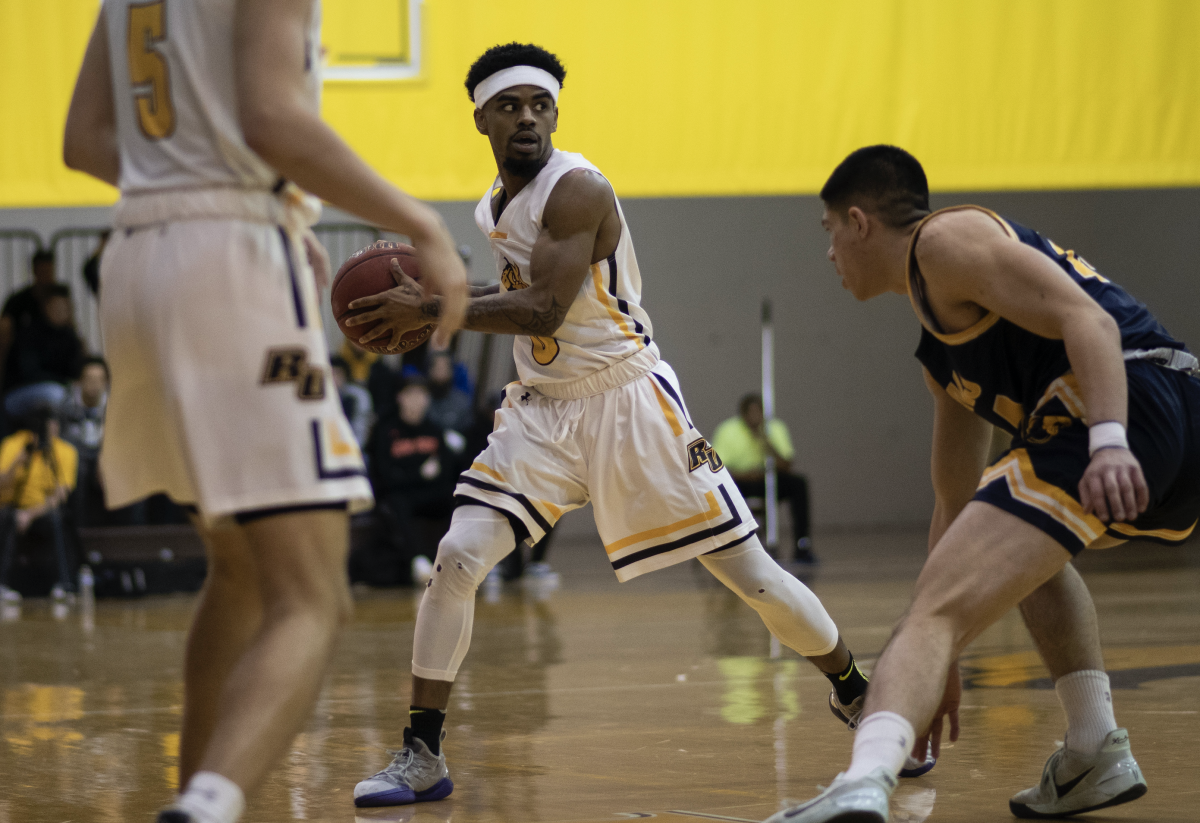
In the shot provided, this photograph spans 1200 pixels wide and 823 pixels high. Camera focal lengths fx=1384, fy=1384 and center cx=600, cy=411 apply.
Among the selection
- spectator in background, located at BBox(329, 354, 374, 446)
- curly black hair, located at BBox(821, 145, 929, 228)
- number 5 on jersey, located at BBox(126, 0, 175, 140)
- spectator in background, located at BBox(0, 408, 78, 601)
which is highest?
number 5 on jersey, located at BBox(126, 0, 175, 140)

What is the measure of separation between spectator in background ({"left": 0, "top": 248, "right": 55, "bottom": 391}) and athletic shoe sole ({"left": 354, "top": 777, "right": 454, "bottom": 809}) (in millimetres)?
8479

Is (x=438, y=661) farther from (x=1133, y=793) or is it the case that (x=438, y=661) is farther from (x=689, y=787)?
(x=1133, y=793)

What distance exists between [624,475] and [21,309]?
844cm

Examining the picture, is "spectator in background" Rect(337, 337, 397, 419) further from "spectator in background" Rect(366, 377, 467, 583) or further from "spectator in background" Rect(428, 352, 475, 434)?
"spectator in background" Rect(428, 352, 475, 434)

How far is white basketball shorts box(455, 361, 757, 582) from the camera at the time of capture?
3850mm

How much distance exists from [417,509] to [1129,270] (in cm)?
1110

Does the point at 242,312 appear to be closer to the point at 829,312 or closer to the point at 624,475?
the point at 624,475

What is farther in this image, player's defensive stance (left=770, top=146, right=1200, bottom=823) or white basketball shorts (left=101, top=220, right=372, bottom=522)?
player's defensive stance (left=770, top=146, right=1200, bottom=823)

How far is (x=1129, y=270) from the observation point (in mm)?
17719

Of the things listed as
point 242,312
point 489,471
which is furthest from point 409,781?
point 242,312

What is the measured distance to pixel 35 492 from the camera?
10148mm

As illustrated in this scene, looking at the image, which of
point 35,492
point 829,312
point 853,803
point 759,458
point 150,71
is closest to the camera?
point 150,71

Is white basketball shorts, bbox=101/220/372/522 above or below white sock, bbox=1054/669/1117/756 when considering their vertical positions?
above

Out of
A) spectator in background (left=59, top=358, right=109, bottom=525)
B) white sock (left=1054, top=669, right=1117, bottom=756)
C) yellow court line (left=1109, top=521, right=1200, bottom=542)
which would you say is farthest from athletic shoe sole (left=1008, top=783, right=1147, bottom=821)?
spectator in background (left=59, top=358, right=109, bottom=525)
